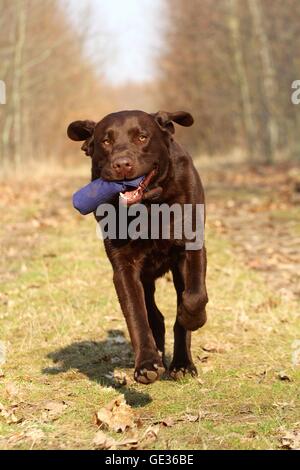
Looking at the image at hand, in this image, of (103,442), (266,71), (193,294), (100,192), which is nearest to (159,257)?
(193,294)

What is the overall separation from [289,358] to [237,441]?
1.76 meters

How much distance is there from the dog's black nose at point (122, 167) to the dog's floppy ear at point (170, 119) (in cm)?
54

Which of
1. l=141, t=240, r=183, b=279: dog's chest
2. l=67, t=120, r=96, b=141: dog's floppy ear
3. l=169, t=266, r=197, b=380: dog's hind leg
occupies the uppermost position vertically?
l=67, t=120, r=96, b=141: dog's floppy ear

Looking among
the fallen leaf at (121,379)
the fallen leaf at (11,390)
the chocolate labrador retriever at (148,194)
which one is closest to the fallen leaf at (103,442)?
→ the chocolate labrador retriever at (148,194)

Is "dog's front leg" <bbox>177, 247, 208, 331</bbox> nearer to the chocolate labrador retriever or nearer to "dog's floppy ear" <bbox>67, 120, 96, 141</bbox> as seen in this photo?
the chocolate labrador retriever

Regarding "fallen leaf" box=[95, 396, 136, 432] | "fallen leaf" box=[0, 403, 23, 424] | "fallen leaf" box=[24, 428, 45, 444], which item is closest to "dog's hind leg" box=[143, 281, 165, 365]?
"fallen leaf" box=[95, 396, 136, 432]

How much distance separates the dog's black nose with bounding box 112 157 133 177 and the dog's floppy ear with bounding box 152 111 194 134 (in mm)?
536

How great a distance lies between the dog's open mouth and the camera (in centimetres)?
421

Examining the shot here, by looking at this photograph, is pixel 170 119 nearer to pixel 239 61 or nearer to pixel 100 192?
pixel 100 192

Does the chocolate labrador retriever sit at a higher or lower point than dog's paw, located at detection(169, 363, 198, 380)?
higher

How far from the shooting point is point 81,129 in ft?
15.4

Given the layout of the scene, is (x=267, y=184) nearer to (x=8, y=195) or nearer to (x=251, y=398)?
(x=8, y=195)

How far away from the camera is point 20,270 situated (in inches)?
318

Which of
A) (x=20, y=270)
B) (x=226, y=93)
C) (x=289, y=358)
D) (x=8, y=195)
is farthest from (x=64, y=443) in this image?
(x=226, y=93)
